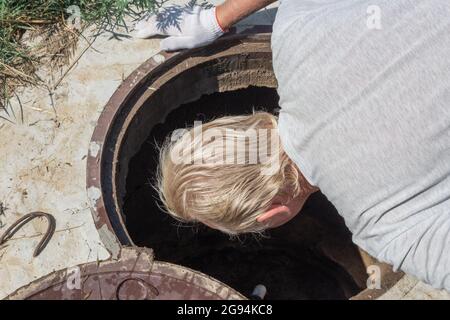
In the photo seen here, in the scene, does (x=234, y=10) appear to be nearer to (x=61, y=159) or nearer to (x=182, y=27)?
(x=182, y=27)

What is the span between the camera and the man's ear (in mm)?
1729

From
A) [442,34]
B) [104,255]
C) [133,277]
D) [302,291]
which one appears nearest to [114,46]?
[104,255]

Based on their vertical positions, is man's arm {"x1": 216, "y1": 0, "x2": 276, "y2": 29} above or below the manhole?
above

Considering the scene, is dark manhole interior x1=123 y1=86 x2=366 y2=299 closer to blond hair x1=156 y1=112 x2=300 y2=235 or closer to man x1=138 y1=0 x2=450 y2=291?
blond hair x1=156 y1=112 x2=300 y2=235

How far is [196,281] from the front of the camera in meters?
1.56

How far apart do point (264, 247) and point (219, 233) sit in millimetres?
255

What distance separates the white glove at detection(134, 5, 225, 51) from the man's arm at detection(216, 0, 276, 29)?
2 cm

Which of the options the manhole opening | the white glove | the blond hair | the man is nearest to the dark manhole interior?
the manhole opening

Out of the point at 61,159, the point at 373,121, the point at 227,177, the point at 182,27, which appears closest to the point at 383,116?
the point at 373,121

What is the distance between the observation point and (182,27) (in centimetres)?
219

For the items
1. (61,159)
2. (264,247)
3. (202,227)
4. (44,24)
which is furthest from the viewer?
(264,247)

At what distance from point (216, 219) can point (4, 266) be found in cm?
78

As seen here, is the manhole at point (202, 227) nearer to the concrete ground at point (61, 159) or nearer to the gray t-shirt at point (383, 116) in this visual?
the concrete ground at point (61, 159)
